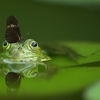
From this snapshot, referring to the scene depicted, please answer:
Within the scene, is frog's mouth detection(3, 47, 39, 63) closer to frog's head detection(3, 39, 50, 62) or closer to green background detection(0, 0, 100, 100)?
frog's head detection(3, 39, 50, 62)

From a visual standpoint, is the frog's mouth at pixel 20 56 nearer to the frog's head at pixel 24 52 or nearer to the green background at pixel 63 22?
the frog's head at pixel 24 52

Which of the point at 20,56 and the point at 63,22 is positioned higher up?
the point at 63,22

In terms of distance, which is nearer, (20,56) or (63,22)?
(20,56)

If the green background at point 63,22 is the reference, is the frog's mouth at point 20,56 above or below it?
below

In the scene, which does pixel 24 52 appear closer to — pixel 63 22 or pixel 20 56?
pixel 20 56

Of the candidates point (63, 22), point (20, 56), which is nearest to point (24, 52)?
point (20, 56)

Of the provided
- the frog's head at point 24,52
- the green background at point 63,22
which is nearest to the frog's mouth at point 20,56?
the frog's head at point 24,52

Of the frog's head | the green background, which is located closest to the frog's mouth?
the frog's head

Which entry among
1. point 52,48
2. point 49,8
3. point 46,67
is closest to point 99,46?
point 52,48

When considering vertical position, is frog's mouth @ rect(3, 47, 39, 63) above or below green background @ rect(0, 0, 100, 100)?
below
